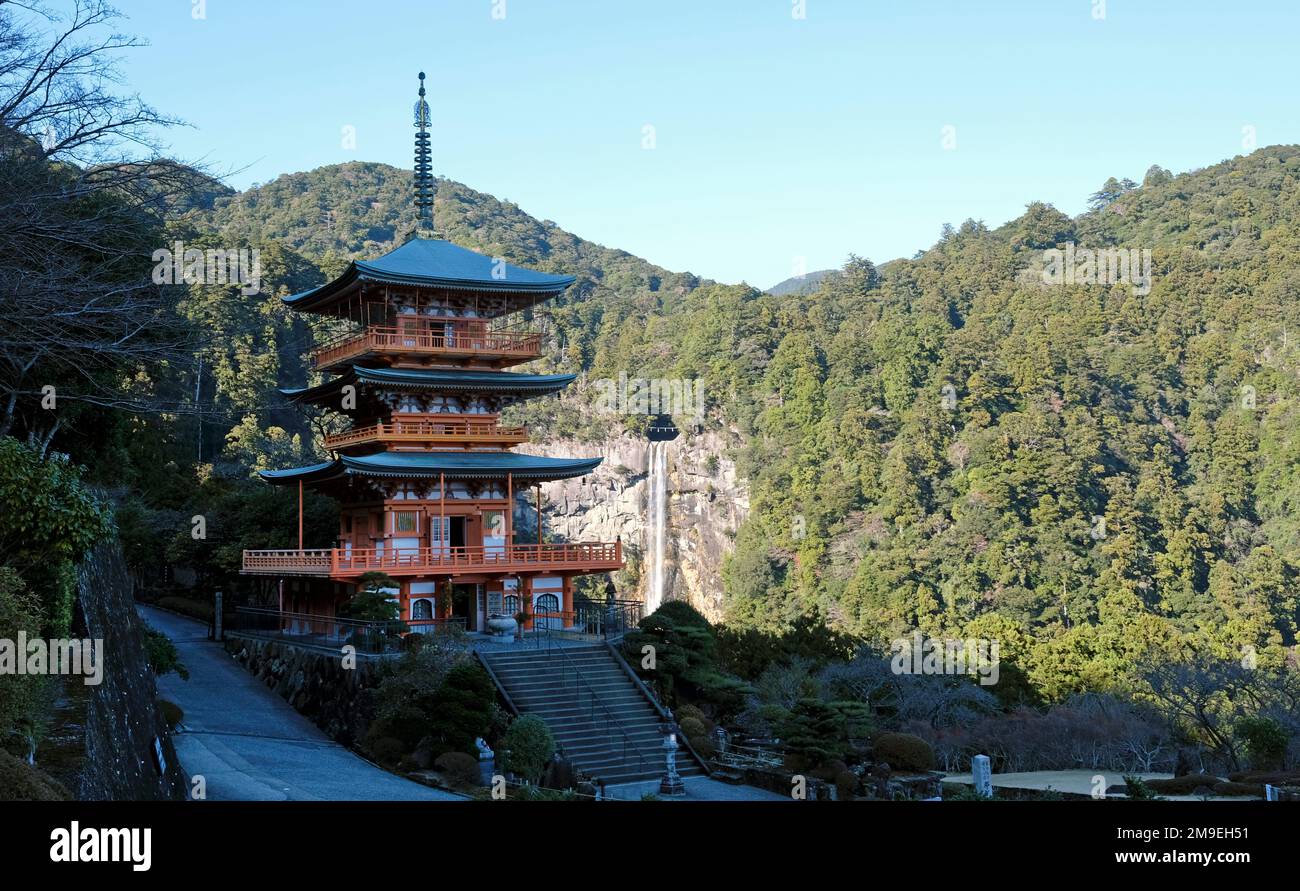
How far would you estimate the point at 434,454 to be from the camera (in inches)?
1104

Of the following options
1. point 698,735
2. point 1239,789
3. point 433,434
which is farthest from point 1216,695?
point 433,434

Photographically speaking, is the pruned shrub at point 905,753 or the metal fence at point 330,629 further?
the metal fence at point 330,629

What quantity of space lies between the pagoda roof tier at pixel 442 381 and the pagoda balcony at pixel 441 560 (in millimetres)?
3979

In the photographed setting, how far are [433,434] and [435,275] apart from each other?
12.9 feet

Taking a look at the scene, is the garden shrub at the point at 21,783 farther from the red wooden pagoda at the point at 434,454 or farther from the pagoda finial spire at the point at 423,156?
the pagoda finial spire at the point at 423,156

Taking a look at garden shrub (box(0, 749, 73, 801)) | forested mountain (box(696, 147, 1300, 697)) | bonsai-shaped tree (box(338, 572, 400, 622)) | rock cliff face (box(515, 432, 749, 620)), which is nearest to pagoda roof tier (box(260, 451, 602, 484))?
bonsai-shaped tree (box(338, 572, 400, 622))

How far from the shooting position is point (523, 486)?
97.3 feet

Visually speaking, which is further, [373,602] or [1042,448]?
[1042,448]

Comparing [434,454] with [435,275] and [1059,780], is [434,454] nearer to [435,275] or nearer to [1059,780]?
[435,275]

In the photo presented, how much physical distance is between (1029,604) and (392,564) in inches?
1574

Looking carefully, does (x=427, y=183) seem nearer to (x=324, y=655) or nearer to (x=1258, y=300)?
(x=324, y=655)


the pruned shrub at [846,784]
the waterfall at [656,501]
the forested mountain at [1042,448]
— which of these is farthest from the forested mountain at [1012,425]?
the pruned shrub at [846,784]

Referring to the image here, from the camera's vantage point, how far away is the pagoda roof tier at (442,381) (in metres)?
26.8
